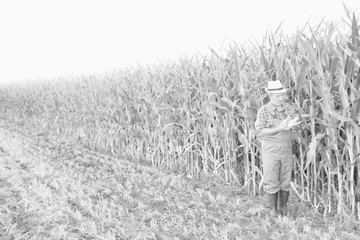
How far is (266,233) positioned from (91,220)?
200 centimetres

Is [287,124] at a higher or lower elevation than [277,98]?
lower

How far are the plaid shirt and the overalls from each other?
7 centimetres

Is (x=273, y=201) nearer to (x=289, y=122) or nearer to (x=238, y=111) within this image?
(x=289, y=122)

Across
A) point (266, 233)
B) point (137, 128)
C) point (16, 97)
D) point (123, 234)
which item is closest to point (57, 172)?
point (137, 128)

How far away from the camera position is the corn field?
173 inches

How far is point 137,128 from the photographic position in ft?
27.9

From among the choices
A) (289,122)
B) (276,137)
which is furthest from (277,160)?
(289,122)

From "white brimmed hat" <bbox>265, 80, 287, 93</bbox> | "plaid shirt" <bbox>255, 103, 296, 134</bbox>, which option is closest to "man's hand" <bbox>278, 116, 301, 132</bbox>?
"plaid shirt" <bbox>255, 103, 296, 134</bbox>

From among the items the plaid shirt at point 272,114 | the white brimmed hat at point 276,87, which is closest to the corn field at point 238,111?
the plaid shirt at point 272,114

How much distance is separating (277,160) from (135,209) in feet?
6.37

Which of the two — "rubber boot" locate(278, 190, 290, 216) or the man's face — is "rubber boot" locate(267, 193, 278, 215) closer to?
"rubber boot" locate(278, 190, 290, 216)

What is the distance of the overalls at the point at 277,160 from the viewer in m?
4.59

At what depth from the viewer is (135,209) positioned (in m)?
5.24

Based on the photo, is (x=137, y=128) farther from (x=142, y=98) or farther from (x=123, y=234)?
(x=123, y=234)
